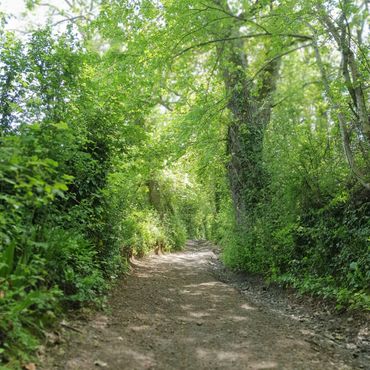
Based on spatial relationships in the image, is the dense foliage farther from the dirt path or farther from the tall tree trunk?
the dirt path

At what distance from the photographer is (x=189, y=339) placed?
4.44 metres

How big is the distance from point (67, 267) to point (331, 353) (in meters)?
3.37


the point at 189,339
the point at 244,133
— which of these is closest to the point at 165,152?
the point at 244,133

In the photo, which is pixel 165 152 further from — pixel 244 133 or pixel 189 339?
pixel 189 339

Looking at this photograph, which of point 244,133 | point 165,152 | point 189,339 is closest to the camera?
point 189,339

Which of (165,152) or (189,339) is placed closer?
(189,339)

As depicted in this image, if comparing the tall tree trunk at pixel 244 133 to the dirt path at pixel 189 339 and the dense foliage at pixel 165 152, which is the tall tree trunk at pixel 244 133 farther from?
the dirt path at pixel 189 339

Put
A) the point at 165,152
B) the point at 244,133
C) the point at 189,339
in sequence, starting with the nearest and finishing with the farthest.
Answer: the point at 189,339 → the point at 165,152 → the point at 244,133

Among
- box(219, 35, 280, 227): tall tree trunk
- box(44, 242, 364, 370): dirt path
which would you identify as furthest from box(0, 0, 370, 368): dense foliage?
box(44, 242, 364, 370): dirt path

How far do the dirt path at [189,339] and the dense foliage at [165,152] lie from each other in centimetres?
48

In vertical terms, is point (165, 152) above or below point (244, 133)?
below

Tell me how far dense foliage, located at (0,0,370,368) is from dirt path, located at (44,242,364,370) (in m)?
0.48

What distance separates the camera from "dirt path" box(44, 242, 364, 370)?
11.9 ft

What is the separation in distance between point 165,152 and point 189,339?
21.0ft
